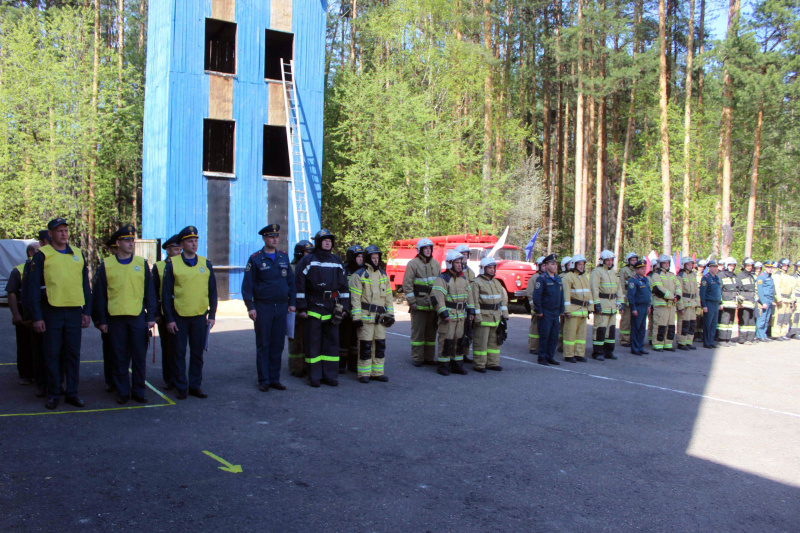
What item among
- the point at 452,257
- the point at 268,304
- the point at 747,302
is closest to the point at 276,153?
the point at 452,257

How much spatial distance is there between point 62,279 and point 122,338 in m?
0.92

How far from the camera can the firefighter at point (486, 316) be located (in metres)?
9.98

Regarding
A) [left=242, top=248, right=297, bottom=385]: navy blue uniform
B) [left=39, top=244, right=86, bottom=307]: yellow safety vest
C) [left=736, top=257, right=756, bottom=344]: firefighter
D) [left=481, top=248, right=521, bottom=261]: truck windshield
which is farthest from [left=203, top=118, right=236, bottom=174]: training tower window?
[left=736, top=257, right=756, bottom=344]: firefighter

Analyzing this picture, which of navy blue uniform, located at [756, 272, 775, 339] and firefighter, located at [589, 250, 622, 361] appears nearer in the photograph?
firefighter, located at [589, 250, 622, 361]

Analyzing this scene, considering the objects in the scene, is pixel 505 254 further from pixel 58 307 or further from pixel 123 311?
pixel 58 307

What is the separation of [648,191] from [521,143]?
8167mm

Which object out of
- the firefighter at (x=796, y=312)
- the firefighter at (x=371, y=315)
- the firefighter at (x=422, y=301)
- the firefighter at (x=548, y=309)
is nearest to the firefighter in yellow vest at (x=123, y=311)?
the firefighter at (x=371, y=315)

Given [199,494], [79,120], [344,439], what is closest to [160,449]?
[199,494]

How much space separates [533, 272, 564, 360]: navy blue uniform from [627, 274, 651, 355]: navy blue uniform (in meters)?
2.31

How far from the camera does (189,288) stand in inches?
295

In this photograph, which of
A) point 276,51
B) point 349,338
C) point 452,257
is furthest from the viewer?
point 276,51

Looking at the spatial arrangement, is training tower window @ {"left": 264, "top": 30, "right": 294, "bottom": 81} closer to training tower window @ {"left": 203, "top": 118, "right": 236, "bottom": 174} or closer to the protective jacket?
training tower window @ {"left": 203, "top": 118, "right": 236, "bottom": 174}

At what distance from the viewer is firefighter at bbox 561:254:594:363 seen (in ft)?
37.3

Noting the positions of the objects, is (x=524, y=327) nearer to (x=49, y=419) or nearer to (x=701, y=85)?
(x=49, y=419)
